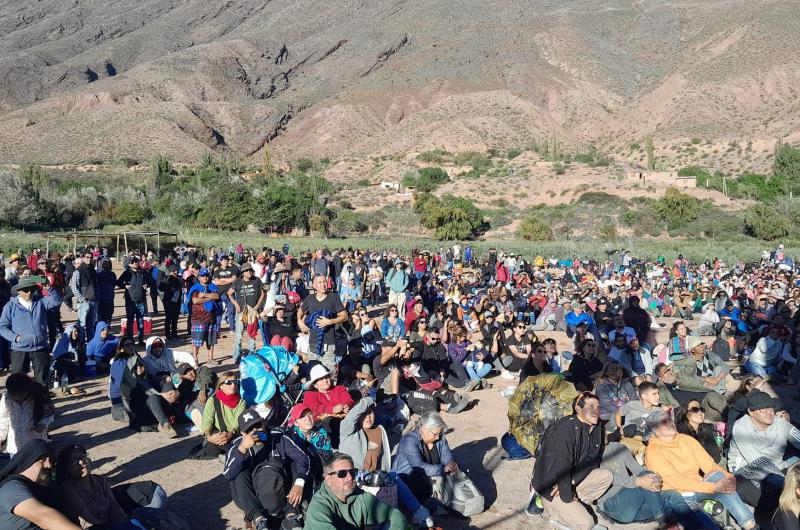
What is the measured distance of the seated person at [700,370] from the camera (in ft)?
26.3

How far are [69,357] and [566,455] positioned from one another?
21.5ft

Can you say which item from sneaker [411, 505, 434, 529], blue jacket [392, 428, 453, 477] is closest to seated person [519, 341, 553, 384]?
blue jacket [392, 428, 453, 477]

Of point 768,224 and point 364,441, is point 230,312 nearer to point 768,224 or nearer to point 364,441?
point 364,441

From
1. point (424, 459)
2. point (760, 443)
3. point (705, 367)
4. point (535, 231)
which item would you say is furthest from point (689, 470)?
point (535, 231)

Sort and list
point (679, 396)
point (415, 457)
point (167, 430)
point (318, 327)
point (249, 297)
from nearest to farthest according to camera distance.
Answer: point (415, 457)
point (167, 430)
point (679, 396)
point (318, 327)
point (249, 297)

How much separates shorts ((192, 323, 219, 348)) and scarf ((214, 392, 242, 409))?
3.83 metres

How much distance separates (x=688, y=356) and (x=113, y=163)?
8020 centimetres

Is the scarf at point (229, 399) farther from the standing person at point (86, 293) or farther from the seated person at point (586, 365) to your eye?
the standing person at point (86, 293)

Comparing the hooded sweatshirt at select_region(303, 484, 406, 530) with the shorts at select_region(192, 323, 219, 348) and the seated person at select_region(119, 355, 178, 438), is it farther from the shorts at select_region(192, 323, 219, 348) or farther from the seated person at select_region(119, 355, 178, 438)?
the shorts at select_region(192, 323, 219, 348)

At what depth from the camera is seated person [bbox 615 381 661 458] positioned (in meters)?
5.97

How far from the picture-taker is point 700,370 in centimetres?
922

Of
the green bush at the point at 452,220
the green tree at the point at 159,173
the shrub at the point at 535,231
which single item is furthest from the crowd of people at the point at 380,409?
the green tree at the point at 159,173

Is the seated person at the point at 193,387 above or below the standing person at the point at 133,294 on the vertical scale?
below

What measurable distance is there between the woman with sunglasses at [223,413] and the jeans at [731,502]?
3.77m
